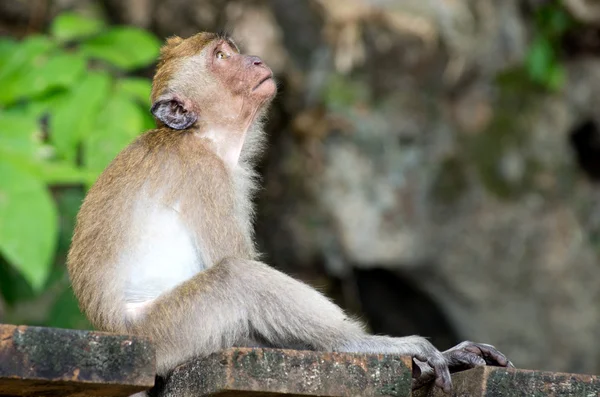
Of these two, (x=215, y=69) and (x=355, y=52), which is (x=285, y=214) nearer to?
(x=355, y=52)

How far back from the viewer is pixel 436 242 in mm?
7074

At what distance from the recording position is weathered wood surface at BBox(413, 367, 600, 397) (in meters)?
2.71

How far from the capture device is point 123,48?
4926 millimetres

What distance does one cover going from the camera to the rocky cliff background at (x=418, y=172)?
7016mm

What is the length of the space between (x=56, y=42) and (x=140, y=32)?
0.44 meters

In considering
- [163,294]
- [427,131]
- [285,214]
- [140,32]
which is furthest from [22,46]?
[427,131]

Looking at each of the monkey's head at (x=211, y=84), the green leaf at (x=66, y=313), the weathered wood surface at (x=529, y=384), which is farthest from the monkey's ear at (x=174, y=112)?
the weathered wood surface at (x=529, y=384)

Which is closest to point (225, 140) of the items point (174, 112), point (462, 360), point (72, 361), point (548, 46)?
point (174, 112)

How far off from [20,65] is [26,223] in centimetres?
120

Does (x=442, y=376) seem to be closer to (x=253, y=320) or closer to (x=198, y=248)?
(x=253, y=320)

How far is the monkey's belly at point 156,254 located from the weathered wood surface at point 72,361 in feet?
2.92

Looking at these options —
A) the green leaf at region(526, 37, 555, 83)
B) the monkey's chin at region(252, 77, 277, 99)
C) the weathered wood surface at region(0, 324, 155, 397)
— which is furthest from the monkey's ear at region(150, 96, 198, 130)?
the green leaf at region(526, 37, 555, 83)

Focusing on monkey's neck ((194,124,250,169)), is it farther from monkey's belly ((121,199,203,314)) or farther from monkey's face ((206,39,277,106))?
monkey's belly ((121,199,203,314))

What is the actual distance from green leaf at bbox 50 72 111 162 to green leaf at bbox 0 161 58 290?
46cm
